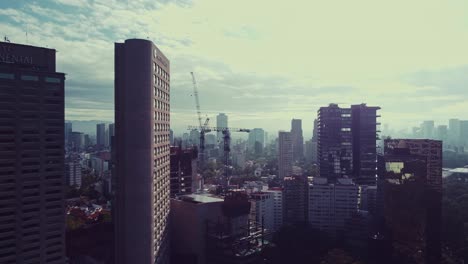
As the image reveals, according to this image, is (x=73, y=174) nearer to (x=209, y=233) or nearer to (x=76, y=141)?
(x=209, y=233)

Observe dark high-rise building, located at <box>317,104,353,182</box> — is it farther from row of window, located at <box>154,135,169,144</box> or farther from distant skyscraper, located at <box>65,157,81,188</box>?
distant skyscraper, located at <box>65,157,81,188</box>

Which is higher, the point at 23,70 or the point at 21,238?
the point at 23,70

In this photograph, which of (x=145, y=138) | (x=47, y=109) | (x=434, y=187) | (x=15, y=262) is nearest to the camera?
(x=145, y=138)

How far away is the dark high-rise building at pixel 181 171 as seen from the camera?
147 ft

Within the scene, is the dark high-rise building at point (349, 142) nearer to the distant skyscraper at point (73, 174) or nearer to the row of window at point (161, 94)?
the row of window at point (161, 94)

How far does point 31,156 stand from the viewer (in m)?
27.0

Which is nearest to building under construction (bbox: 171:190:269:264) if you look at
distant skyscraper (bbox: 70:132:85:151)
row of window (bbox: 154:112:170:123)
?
row of window (bbox: 154:112:170:123)

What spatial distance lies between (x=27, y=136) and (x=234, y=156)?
4250 inches

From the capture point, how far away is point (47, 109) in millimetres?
27828

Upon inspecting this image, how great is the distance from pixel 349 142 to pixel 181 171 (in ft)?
109

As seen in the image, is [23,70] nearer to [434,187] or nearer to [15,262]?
[15,262]

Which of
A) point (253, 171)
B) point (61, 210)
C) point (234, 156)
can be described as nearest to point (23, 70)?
point (61, 210)

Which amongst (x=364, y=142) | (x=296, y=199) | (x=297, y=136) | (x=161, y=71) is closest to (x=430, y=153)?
(x=364, y=142)

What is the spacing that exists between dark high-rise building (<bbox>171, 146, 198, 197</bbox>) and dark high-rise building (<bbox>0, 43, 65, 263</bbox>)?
17.0 metres
